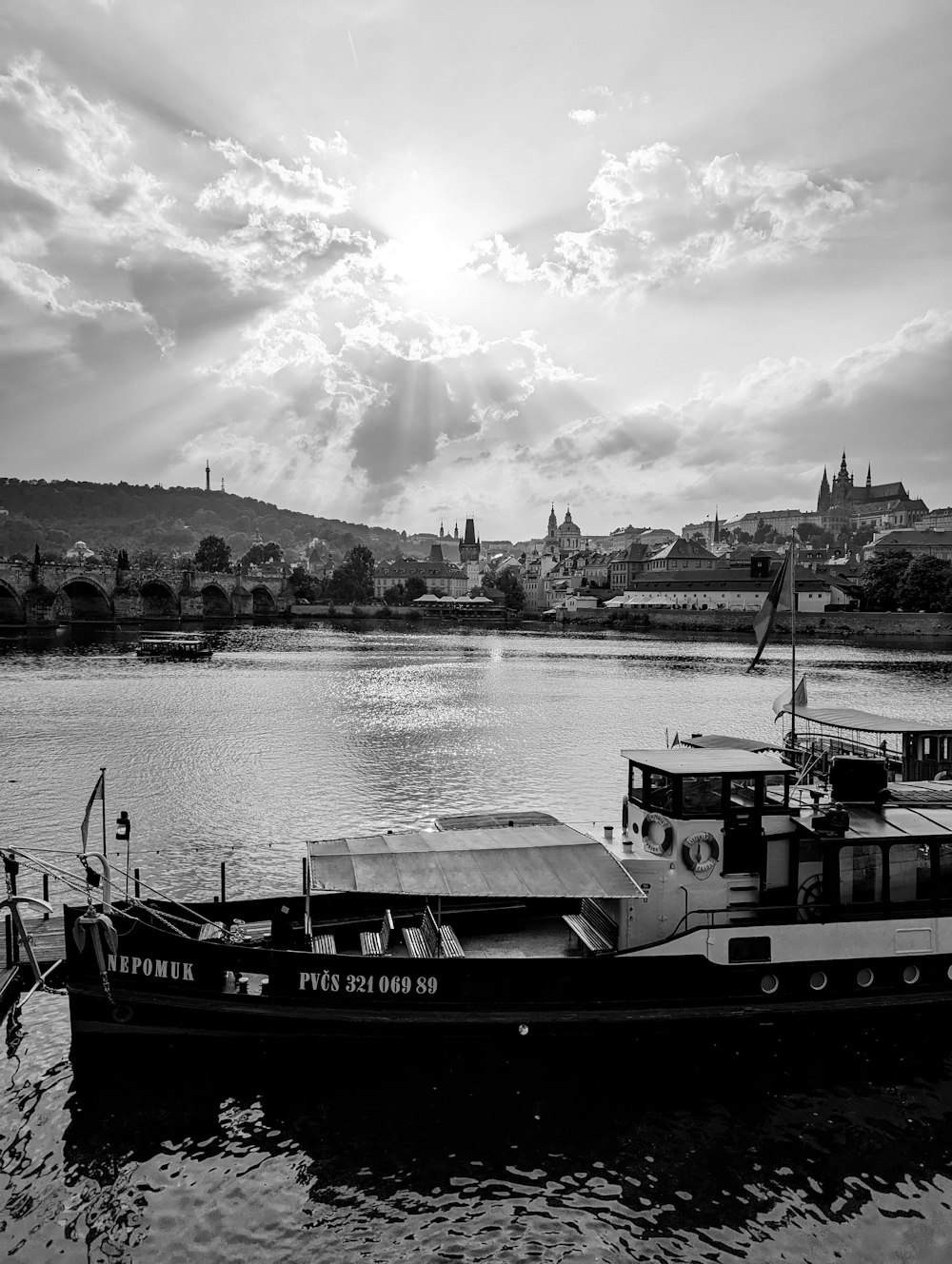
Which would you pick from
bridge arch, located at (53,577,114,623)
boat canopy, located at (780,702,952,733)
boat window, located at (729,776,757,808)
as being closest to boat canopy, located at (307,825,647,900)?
boat window, located at (729,776,757,808)

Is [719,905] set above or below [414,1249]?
above

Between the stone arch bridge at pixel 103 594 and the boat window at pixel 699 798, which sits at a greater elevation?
the stone arch bridge at pixel 103 594

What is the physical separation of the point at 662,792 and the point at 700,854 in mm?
1393

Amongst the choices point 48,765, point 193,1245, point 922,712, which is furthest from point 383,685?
point 193,1245

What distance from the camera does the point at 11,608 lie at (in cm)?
14762

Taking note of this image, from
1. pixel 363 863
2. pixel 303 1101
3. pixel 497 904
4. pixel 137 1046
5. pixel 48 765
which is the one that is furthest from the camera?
pixel 48 765

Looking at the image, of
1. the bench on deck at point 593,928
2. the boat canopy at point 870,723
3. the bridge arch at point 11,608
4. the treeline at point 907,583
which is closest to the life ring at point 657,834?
the bench on deck at point 593,928

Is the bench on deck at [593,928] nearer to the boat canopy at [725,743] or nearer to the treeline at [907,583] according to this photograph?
the boat canopy at [725,743]

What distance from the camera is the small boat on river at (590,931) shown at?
575 inches

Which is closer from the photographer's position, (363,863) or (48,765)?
(363,863)

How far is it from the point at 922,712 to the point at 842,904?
49.3 meters

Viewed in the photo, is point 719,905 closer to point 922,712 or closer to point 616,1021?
point 616,1021

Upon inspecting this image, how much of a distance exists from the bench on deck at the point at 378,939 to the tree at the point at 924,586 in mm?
160165

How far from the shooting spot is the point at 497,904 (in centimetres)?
1811
